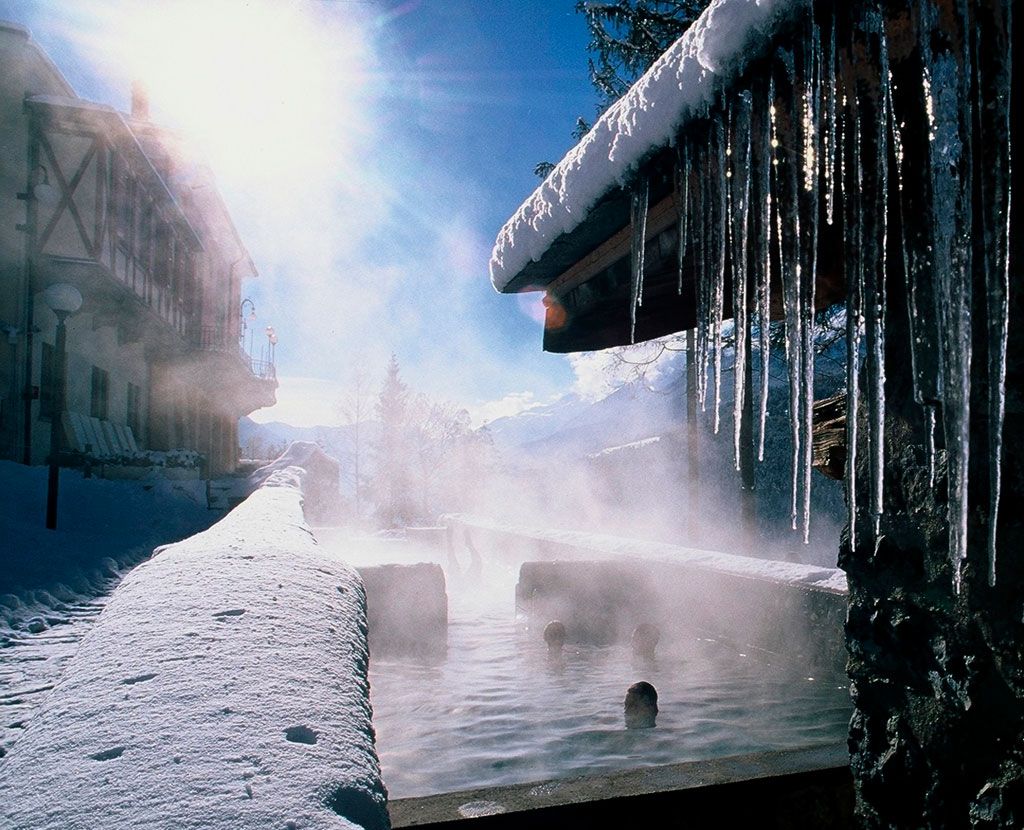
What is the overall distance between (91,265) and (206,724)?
46.1ft

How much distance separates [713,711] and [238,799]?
18.9ft

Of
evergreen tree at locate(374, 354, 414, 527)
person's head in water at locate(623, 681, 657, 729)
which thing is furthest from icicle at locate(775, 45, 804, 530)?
evergreen tree at locate(374, 354, 414, 527)

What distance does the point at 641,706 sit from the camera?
575cm

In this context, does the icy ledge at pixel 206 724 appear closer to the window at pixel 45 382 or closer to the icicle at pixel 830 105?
the icicle at pixel 830 105

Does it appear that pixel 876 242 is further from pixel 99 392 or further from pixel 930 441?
pixel 99 392

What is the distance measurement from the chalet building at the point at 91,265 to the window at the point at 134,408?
5 cm

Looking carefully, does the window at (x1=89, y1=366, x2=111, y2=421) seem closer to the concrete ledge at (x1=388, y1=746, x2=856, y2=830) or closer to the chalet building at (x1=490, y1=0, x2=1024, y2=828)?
the concrete ledge at (x1=388, y1=746, x2=856, y2=830)

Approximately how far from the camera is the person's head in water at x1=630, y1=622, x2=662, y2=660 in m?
7.97

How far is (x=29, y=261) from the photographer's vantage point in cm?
1222

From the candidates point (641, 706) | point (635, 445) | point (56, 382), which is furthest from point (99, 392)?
point (635, 445)

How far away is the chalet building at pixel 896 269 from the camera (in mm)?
1354

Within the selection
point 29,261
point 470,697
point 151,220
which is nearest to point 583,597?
point 470,697

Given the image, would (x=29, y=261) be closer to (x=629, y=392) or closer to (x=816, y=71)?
(x=629, y=392)

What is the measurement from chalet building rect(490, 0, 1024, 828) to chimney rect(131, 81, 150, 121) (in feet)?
80.7
